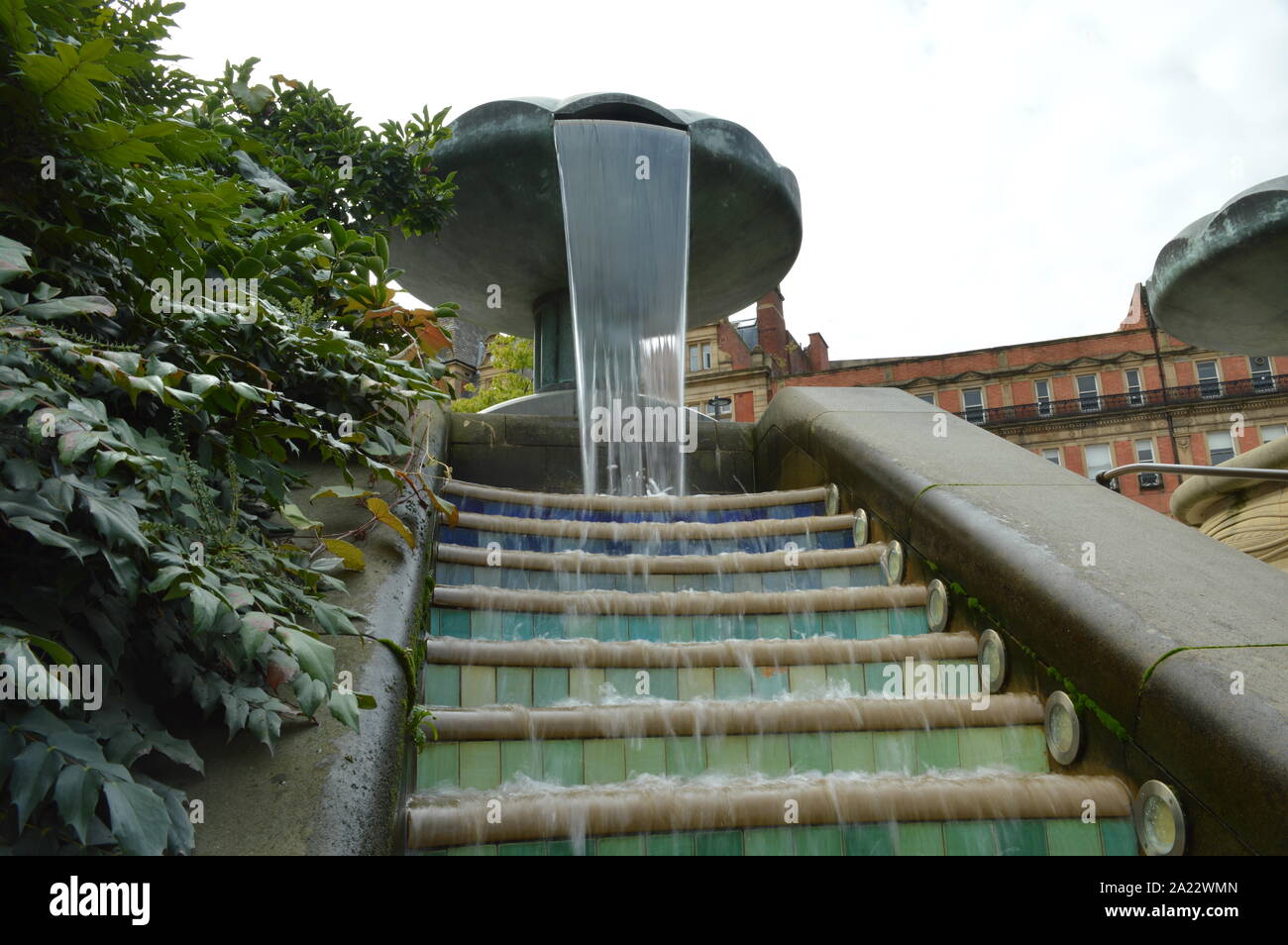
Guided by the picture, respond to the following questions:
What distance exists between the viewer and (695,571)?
4770mm

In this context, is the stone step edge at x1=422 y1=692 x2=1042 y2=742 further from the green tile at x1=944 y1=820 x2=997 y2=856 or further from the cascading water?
the cascading water

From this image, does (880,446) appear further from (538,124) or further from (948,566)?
(538,124)

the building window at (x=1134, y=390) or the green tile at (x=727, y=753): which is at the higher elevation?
the building window at (x=1134, y=390)

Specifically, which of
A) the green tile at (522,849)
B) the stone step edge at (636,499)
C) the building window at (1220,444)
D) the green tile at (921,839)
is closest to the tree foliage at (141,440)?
the green tile at (522,849)

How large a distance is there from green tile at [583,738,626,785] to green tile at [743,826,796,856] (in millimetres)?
525

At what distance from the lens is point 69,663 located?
1.68 meters

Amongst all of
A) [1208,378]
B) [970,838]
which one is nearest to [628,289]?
[970,838]

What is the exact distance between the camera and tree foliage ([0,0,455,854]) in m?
1.83

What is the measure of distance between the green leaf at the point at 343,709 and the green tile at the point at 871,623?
263 cm

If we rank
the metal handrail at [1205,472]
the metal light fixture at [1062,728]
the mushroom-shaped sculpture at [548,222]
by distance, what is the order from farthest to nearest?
1. the mushroom-shaped sculpture at [548,222]
2. the metal handrail at [1205,472]
3. the metal light fixture at [1062,728]

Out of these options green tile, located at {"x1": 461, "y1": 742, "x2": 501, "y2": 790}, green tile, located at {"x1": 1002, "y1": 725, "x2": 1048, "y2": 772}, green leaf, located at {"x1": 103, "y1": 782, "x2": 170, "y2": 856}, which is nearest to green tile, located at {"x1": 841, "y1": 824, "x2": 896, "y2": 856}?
green tile, located at {"x1": 1002, "y1": 725, "x2": 1048, "y2": 772}

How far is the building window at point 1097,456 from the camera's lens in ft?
134

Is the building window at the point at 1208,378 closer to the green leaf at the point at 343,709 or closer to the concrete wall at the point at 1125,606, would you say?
the concrete wall at the point at 1125,606

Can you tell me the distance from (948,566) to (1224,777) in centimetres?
173
